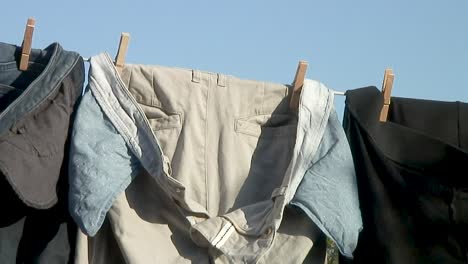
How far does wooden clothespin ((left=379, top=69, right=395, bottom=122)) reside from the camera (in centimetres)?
161

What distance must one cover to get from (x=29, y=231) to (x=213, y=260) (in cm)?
37

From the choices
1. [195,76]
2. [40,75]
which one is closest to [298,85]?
[195,76]

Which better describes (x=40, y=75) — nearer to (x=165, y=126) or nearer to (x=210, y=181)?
(x=165, y=126)

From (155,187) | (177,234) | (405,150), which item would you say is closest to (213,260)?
(177,234)

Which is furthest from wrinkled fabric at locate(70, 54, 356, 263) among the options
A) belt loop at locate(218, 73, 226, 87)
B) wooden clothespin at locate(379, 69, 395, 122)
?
wooden clothespin at locate(379, 69, 395, 122)

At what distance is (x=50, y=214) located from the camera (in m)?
1.50

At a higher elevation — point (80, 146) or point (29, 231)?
point (80, 146)

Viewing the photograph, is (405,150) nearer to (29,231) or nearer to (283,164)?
(283,164)

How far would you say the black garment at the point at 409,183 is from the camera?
151 centimetres

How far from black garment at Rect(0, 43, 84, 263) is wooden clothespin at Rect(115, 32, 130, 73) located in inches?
3.5

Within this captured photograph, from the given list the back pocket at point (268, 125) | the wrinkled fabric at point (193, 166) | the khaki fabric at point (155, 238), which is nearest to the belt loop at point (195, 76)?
the wrinkled fabric at point (193, 166)

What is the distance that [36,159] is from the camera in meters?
1.44

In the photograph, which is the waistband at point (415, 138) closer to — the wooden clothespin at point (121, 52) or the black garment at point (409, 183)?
the black garment at point (409, 183)

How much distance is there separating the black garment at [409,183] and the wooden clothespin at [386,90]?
2cm
